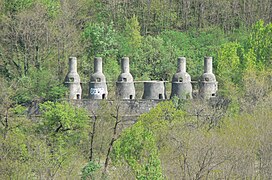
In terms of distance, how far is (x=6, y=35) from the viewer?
57.9 metres

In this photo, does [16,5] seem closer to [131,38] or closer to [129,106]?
[131,38]

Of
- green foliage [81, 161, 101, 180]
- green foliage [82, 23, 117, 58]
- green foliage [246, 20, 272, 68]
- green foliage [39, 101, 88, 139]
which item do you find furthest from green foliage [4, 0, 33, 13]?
green foliage [81, 161, 101, 180]

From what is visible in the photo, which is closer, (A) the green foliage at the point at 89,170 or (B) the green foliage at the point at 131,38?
(A) the green foliage at the point at 89,170

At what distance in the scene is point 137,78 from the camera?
2295 inches

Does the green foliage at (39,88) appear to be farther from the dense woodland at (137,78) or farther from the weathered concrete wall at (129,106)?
the weathered concrete wall at (129,106)

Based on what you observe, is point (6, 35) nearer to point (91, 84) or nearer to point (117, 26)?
point (91, 84)

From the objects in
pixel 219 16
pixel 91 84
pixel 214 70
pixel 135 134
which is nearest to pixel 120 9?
pixel 219 16

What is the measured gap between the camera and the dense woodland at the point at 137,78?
35.3 m

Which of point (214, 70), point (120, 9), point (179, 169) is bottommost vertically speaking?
point (179, 169)

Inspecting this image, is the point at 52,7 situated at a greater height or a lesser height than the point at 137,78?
greater

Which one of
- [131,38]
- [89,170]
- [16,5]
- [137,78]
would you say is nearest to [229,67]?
[137,78]

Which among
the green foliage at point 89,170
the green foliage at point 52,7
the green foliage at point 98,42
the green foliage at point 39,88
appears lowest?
the green foliage at point 89,170

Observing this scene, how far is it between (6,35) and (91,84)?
819 cm

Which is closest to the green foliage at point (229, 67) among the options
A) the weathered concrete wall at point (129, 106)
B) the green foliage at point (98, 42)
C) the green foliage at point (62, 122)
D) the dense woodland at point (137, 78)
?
the dense woodland at point (137, 78)
